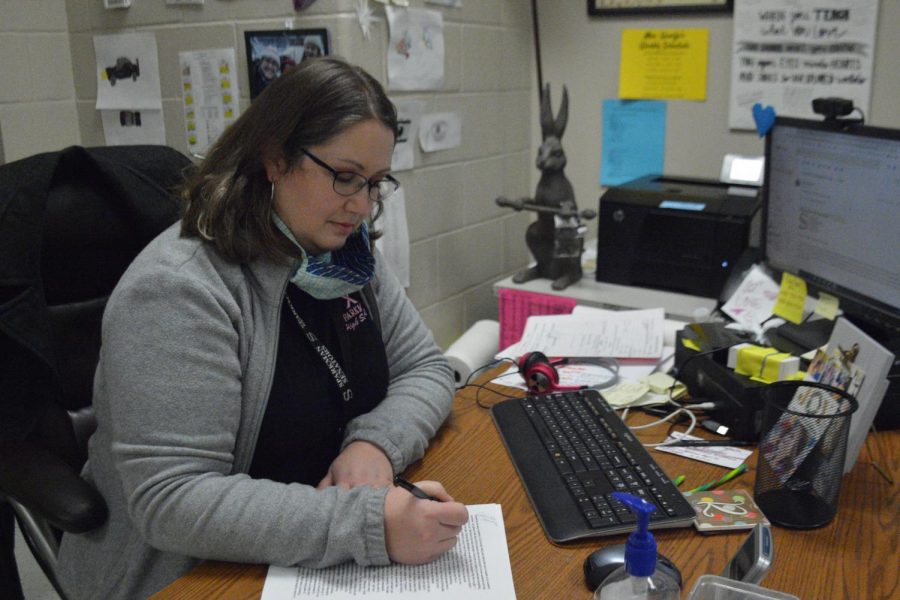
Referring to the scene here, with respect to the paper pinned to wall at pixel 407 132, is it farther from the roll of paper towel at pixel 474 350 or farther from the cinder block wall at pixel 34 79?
the cinder block wall at pixel 34 79

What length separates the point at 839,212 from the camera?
148 cm

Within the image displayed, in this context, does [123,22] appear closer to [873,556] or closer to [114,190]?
[114,190]

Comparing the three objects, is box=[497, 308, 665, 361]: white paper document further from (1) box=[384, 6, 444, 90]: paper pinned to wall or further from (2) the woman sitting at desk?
(1) box=[384, 6, 444, 90]: paper pinned to wall

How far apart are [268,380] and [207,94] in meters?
1.15

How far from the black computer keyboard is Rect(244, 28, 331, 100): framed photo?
96 cm

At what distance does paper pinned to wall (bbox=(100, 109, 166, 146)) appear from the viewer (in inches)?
84.7

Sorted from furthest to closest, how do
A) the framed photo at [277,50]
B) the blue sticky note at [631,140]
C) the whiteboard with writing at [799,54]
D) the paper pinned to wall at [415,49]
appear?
the blue sticky note at [631,140] → the whiteboard with writing at [799,54] → the paper pinned to wall at [415,49] → the framed photo at [277,50]

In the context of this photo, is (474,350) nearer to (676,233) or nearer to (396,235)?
(396,235)

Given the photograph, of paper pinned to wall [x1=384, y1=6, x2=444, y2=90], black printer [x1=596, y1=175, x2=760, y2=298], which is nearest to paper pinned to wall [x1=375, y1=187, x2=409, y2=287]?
paper pinned to wall [x1=384, y1=6, x2=444, y2=90]

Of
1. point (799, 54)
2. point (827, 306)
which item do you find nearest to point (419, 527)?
point (827, 306)

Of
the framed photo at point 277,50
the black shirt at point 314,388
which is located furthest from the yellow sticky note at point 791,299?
the framed photo at point 277,50

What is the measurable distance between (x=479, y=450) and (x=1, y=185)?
→ 846 millimetres

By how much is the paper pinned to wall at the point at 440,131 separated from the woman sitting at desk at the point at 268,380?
0.84m

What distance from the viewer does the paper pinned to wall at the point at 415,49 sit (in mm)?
1952
